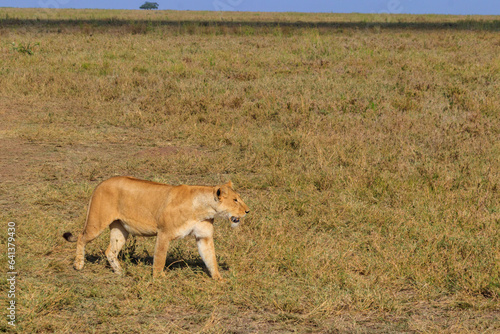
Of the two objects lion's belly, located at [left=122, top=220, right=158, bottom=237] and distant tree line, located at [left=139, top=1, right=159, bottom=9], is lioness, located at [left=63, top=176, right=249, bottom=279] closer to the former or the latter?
lion's belly, located at [left=122, top=220, right=158, bottom=237]

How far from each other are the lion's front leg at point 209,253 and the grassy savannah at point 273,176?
12cm

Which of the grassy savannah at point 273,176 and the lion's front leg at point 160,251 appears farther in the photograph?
the lion's front leg at point 160,251

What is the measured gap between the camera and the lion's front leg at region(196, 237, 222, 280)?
16.1 ft

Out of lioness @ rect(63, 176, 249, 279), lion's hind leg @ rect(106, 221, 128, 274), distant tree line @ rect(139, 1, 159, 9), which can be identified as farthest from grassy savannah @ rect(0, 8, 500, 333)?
distant tree line @ rect(139, 1, 159, 9)

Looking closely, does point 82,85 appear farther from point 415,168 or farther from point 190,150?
point 415,168

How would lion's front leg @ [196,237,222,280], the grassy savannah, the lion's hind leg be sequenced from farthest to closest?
the lion's hind leg → lion's front leg @ [196,237,222,280] → the grassy savannah

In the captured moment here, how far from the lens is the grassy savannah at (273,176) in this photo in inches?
183

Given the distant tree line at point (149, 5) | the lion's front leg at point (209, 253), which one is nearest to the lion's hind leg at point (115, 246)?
the lion's front leg at point (209, 253)

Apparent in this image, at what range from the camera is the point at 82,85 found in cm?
1470

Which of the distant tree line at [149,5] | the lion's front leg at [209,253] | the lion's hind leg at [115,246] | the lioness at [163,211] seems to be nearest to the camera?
the lioness at [163,211]

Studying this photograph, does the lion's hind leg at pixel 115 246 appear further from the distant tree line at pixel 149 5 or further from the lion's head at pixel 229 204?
the distant tree line at pixel 149 5

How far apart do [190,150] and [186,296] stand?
5.80 m

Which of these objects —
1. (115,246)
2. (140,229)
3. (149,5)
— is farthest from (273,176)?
(149,5)

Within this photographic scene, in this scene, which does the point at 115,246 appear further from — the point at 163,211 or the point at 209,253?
the point at 209,253
